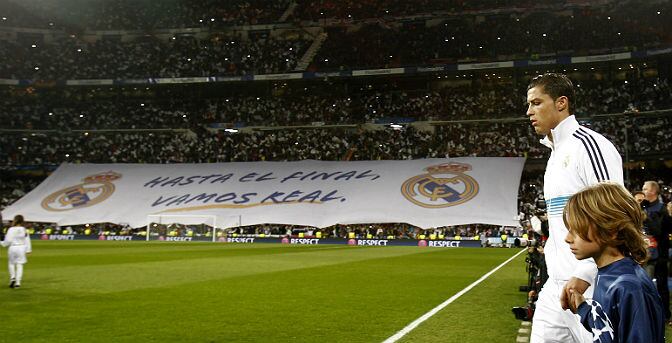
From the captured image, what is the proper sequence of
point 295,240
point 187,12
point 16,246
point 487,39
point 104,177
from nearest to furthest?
point 16,246, point 295,240, point 104,177, point 487,39, point 187,12

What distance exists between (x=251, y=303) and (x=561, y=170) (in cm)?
905

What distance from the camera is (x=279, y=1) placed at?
6550 centimetres

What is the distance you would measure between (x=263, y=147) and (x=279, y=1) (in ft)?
59.5

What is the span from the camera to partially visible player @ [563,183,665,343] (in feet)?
7.45

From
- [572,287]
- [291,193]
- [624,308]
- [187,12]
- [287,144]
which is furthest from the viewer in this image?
[187,12]

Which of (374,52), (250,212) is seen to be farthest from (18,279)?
(374,52)

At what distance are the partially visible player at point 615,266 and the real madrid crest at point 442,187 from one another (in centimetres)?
4203

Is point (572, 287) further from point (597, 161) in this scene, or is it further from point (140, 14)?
point (140, 14)

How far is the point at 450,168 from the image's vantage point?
4903cm

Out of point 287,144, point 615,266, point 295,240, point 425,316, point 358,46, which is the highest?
point 358,46

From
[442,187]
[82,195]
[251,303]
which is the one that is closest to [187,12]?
[82,195]

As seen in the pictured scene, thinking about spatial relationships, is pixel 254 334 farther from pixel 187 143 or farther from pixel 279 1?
pixel 279 1

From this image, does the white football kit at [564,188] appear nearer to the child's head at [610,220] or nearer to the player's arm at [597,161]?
the player's arm at [597,161]

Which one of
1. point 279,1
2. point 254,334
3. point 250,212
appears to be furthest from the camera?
point 279,1
